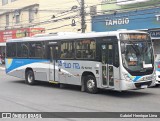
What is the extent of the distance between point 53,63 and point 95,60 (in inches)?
140

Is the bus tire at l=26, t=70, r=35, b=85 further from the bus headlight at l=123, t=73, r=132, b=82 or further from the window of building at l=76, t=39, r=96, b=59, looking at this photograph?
the bus headlight at l=123, t=73, r=132, b=82

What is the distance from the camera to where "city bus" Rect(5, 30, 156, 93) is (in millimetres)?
14117

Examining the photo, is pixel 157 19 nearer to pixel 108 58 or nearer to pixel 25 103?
pixel 108 58

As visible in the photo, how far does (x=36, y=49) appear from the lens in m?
19.5

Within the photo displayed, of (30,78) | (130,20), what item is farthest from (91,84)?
(130,20)

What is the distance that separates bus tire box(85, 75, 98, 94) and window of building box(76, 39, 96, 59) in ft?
3.13

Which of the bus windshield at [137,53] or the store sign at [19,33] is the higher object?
the store sign at [19,33]

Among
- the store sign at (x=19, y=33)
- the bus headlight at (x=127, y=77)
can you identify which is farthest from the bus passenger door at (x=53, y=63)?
the store sign at (x=19, y=33)

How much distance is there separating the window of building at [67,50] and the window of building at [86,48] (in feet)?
1.52

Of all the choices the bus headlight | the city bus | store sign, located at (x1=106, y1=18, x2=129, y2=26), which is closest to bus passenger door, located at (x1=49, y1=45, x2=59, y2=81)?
the city bus

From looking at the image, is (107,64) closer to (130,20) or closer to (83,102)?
(83,102)

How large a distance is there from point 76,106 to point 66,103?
0.84 metres

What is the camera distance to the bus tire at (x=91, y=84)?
606 inches

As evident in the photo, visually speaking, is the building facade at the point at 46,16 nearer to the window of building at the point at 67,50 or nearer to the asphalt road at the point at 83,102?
the window of building at the point at 67,50
